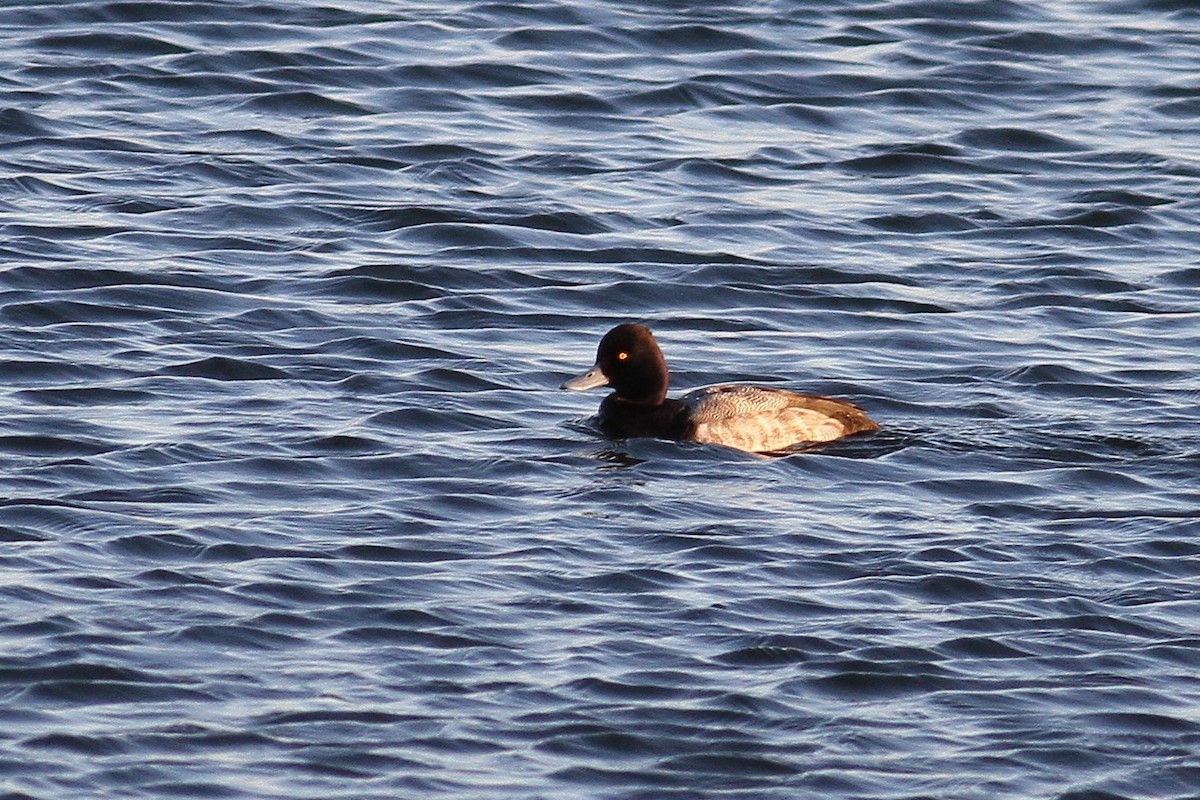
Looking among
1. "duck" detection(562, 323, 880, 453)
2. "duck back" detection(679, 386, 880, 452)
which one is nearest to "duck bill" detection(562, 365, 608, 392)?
"duck" detection(562, 323, 880, 453)

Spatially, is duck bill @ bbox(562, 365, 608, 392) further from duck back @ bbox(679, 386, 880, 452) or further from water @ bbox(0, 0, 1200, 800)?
duck back @ bbox(679, 386, 880, 452)

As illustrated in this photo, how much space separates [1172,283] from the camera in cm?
1716

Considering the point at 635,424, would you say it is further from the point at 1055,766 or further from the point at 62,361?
the point at 1055,766

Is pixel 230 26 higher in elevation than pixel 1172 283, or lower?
higher

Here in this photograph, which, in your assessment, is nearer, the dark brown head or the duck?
the duck

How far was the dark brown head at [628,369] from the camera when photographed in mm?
14000

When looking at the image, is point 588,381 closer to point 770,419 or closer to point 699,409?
point 699,409

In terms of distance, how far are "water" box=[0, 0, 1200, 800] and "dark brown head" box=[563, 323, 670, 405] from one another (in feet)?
1.24

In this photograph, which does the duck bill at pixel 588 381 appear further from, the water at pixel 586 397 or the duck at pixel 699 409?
the water at pixel 586 397

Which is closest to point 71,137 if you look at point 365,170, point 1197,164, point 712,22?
point 365,170

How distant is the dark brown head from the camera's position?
14.0 metres

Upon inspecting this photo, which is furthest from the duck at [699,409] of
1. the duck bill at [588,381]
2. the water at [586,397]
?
the water at [586,397]

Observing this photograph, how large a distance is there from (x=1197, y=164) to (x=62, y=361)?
9.81m

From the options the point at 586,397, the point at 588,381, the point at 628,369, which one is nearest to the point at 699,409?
Answer: the point at 628,369
